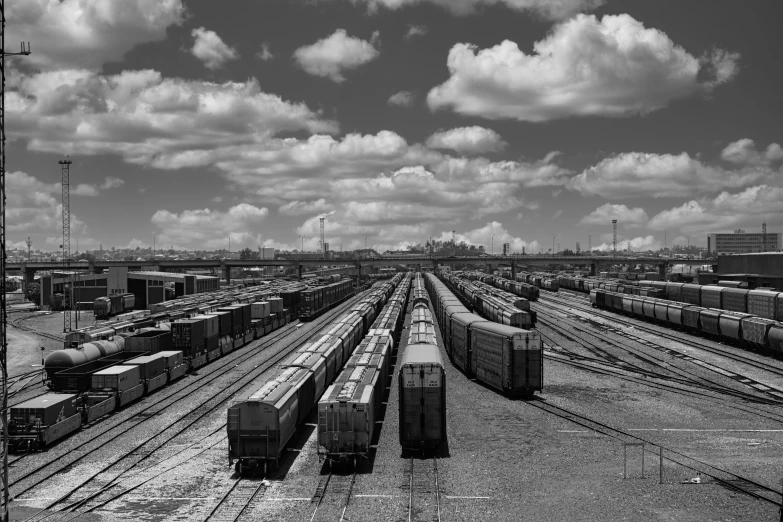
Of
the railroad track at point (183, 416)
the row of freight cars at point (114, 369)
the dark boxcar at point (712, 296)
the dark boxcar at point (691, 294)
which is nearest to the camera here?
the railroad track at point (183, 416)

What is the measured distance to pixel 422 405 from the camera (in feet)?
85.9

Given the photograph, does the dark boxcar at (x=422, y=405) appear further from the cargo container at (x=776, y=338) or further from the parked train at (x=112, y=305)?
the parked train at (x=112, y=305)

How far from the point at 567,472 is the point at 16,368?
47335 mm

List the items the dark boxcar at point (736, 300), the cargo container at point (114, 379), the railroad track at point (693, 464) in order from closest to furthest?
the railroad track at point (693, 464) → the cargo container at point (114, 379) → the dark boxcar at point (736, 300)

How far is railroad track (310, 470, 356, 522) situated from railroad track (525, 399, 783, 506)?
12.4m

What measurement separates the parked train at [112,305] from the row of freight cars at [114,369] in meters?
37.5

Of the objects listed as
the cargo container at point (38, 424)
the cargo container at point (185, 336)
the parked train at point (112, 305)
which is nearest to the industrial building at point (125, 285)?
the parked train at point (112, 305)

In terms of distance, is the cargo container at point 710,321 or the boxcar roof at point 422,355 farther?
the cargo container at point 710,321

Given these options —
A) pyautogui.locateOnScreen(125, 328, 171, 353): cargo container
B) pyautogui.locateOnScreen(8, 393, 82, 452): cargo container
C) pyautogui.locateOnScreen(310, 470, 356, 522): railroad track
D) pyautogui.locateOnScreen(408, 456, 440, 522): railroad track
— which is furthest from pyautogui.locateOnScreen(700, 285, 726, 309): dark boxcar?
pyautogui.locateOnScreen(8, 393, 82, 452): cargo container

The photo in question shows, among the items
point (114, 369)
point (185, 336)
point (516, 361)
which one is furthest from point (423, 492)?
point (185, 336)

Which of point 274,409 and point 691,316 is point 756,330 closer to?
point 691,316

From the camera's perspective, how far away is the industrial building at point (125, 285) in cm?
9950

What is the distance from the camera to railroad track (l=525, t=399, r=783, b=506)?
2141cm

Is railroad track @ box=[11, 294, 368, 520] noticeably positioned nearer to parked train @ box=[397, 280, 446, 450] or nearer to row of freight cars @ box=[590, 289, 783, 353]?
parked train @ box=[397, 280, 446, 450]
